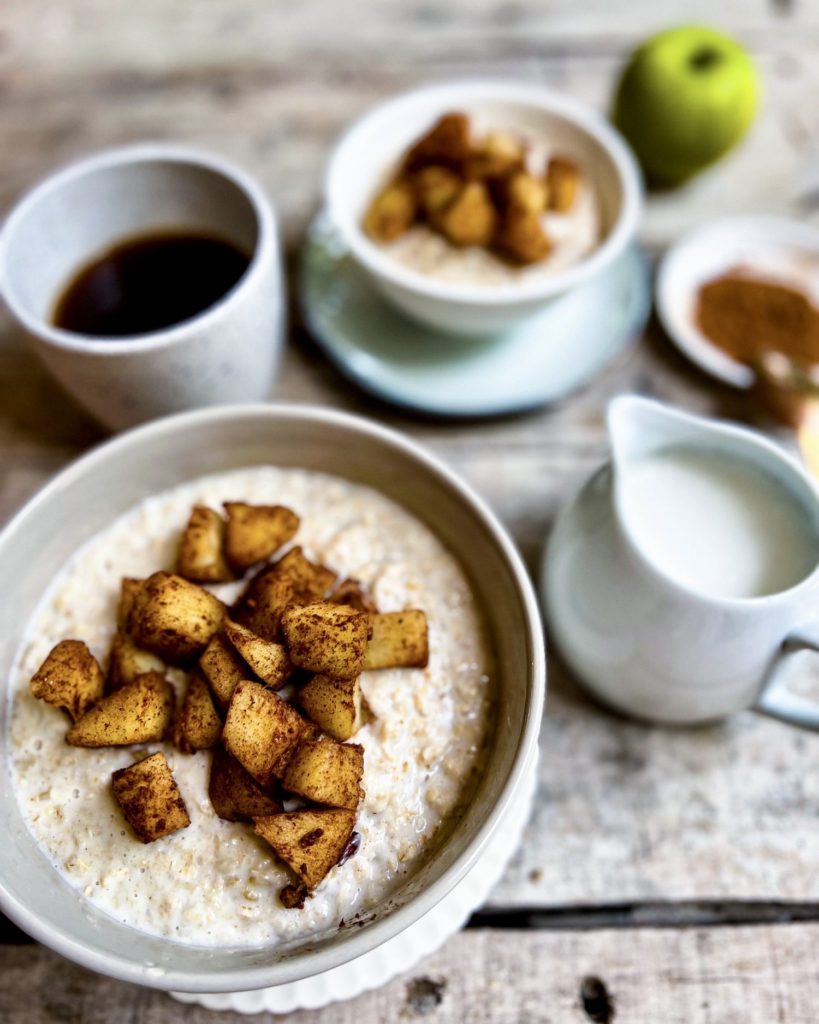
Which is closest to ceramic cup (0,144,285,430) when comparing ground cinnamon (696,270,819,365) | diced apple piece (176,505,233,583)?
diced apple piece (176,505,233,583)

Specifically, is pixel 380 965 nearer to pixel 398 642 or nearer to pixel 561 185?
pixel 398 642

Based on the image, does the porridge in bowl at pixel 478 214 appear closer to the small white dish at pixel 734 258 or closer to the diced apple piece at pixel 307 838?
the small white dish at pixel 734 258

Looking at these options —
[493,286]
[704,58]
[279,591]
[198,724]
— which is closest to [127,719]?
[198,724]

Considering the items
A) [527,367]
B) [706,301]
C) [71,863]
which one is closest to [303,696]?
[71,863]

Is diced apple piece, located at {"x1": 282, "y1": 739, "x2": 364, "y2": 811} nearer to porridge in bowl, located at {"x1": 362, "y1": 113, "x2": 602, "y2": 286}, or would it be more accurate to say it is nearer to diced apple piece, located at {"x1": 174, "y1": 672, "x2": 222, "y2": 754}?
diced apple piece, located at {"x1": 174, "y1": 672, "x2": 222, "y2": 754}

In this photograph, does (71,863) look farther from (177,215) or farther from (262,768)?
(177,215)

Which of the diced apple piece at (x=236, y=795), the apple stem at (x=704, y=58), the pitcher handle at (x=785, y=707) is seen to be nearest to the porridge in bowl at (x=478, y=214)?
the apple stem at (x=704, y=58)
